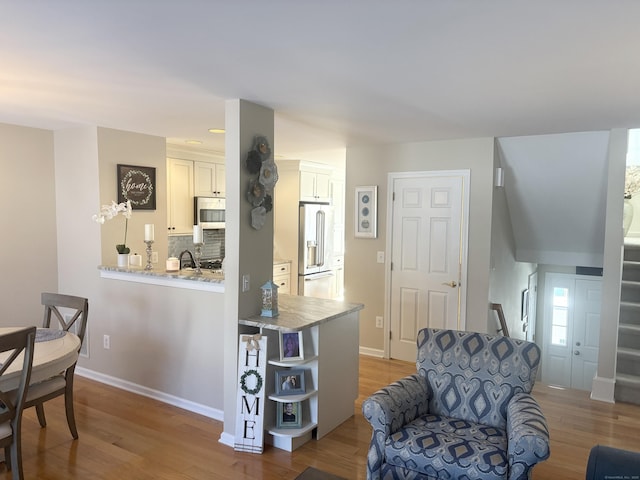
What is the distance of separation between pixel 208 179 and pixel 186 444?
324 centimetres

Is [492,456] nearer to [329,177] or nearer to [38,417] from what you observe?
[38,417]

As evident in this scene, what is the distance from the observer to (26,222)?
13.9 ft

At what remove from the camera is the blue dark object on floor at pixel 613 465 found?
1.76 metres

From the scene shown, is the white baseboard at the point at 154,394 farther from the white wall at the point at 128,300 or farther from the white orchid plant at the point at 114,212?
the white orchid plant at the point at 114,212

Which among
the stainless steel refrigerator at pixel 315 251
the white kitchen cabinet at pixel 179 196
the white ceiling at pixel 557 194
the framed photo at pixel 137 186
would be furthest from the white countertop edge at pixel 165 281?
the white ceiling at pixel 557 194

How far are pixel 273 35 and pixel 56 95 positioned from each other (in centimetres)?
190

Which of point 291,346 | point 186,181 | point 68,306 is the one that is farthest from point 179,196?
point 291,346

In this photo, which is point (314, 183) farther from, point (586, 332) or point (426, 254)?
point (586, 332)

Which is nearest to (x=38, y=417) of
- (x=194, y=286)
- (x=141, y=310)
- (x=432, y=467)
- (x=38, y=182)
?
(x=141, y=310)

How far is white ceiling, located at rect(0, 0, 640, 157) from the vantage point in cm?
169

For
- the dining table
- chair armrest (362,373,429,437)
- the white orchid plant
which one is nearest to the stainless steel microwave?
the white orchid plant

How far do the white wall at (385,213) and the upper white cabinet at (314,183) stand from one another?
124 cm

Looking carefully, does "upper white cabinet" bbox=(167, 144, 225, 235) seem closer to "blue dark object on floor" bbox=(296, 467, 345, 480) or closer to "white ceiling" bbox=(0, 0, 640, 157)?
"white ceiling" bbox=(0, 0, 640, 157)

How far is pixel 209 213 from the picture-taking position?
5488mm
